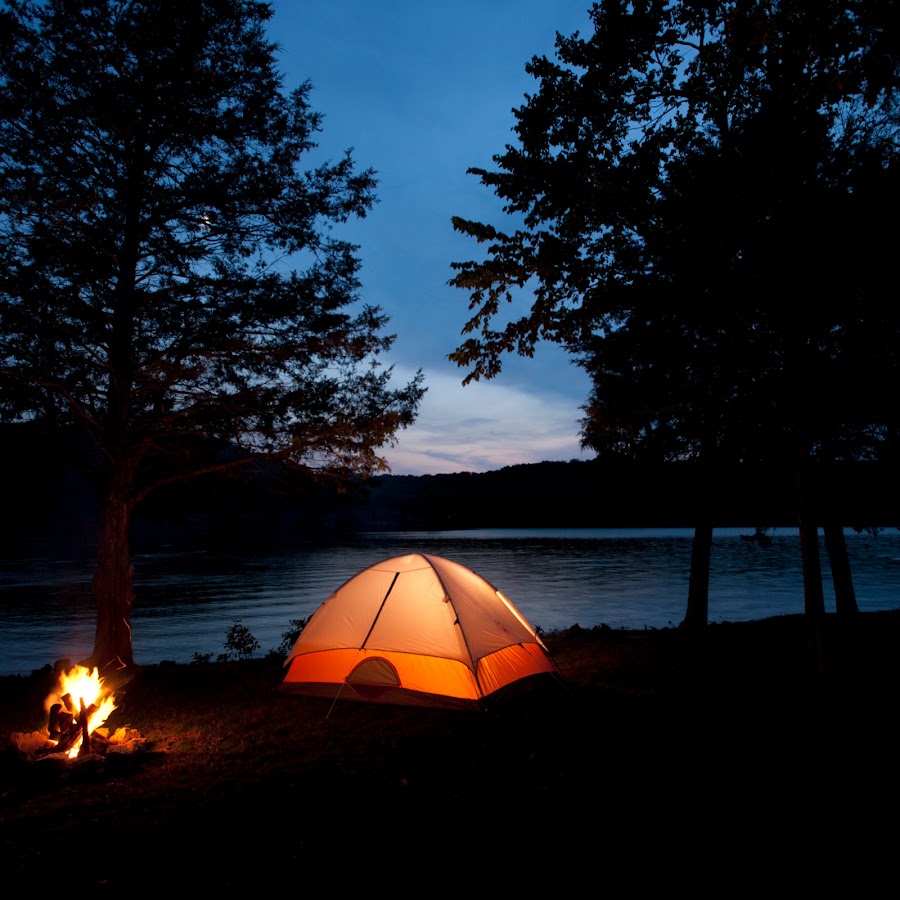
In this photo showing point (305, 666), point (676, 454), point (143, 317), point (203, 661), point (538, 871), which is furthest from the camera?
point (676, 454)

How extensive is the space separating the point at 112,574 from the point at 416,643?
16.9ft

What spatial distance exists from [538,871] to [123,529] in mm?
8524

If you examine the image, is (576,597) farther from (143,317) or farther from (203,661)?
(143,317)

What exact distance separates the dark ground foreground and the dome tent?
1.10 feet

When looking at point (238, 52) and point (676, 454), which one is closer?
point (238, 52)

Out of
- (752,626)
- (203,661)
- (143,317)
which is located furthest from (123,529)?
(752,626)

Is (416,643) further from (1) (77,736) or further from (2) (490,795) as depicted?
(1) (77,736)

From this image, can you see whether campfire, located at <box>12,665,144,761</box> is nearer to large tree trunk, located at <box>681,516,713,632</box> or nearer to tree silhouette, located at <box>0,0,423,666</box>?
tree silhouette, located at <box>0,0,423,666</box>

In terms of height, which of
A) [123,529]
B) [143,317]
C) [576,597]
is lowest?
[576,597]

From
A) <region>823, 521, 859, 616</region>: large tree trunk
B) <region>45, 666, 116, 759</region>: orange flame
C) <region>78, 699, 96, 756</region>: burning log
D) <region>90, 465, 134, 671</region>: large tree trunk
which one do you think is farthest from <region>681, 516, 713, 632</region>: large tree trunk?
<region>78, 699, 96, 756</region>: burning log

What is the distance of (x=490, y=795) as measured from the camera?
18.0 feet

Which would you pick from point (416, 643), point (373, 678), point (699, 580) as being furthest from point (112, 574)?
point (699, 580)

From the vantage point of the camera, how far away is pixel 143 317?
996 centimetres

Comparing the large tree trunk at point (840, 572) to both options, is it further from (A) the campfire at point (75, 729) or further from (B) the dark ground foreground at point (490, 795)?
(A) the campfire at point (75, 729)
